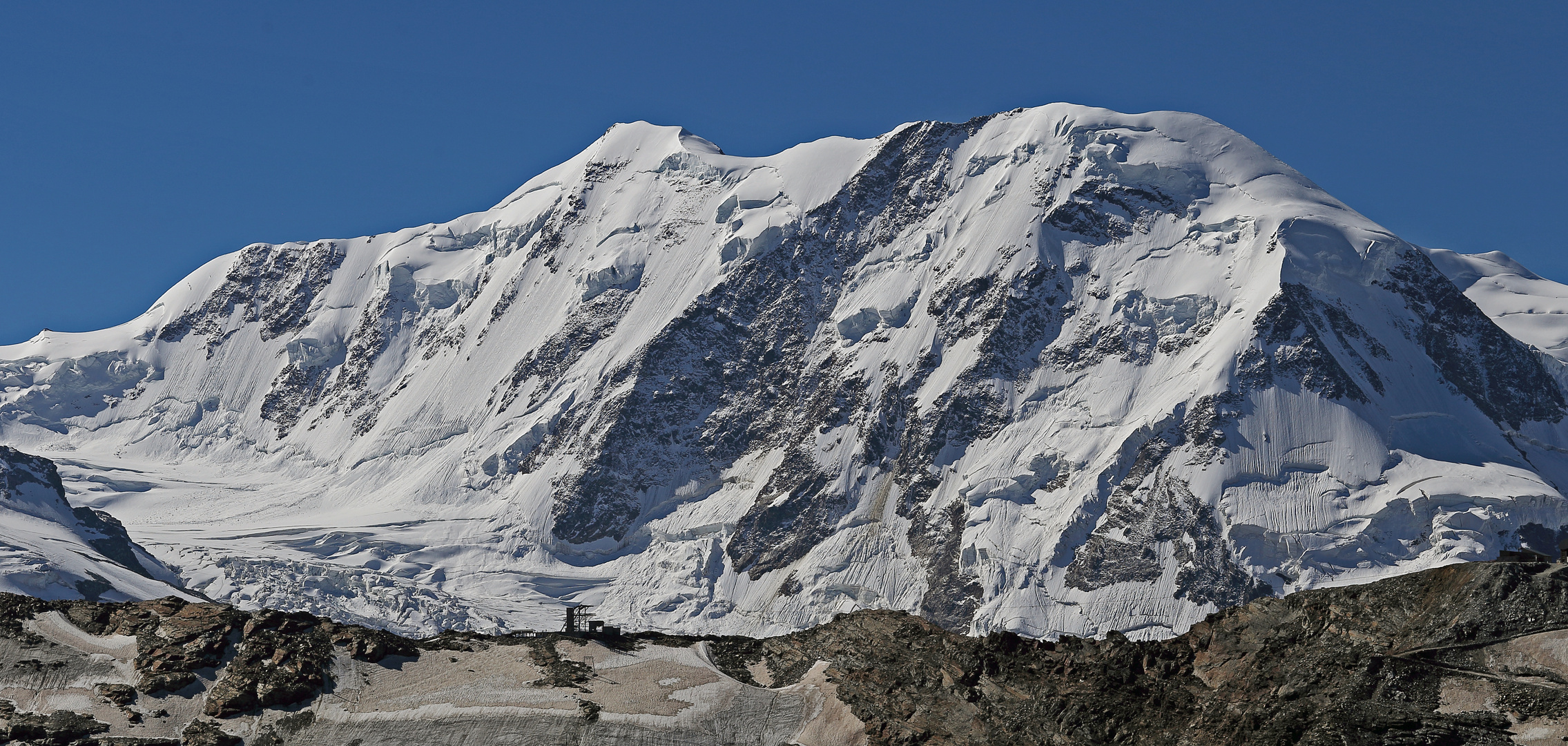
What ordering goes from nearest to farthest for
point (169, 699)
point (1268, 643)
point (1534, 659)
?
point (1534, 659), point (1268, 643), point (169, 699)

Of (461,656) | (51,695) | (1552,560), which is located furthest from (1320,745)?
(51,695)

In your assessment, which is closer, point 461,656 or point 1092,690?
point 1092,690

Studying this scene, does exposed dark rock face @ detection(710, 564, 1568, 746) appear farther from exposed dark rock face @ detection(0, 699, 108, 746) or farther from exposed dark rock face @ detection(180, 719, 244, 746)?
exposed dark rock face @ detection(0, 699, 108, 746)

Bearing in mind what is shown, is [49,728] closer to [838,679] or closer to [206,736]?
[206,736]

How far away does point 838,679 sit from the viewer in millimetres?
74938

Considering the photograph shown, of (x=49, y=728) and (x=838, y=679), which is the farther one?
(x=838, y=679)

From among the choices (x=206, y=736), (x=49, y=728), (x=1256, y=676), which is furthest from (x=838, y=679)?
(x=49, y=728)

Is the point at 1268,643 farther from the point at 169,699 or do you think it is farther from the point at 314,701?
the point at 169,699

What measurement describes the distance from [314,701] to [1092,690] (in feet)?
117

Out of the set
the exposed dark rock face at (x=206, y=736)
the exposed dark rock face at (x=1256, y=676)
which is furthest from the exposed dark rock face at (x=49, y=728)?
the exposed dark rock face at (x=1256, y=676)

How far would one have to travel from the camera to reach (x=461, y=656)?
3120 inches

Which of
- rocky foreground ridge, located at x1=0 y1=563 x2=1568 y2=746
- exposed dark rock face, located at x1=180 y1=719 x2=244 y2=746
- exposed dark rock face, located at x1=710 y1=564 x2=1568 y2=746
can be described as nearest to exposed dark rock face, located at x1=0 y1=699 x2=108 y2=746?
rocky foreground ridge, located at x1=0 y1=563 x2=1568 y2=746

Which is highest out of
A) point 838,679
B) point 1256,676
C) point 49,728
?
point 1256,676

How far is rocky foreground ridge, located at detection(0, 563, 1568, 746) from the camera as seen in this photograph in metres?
54.5
